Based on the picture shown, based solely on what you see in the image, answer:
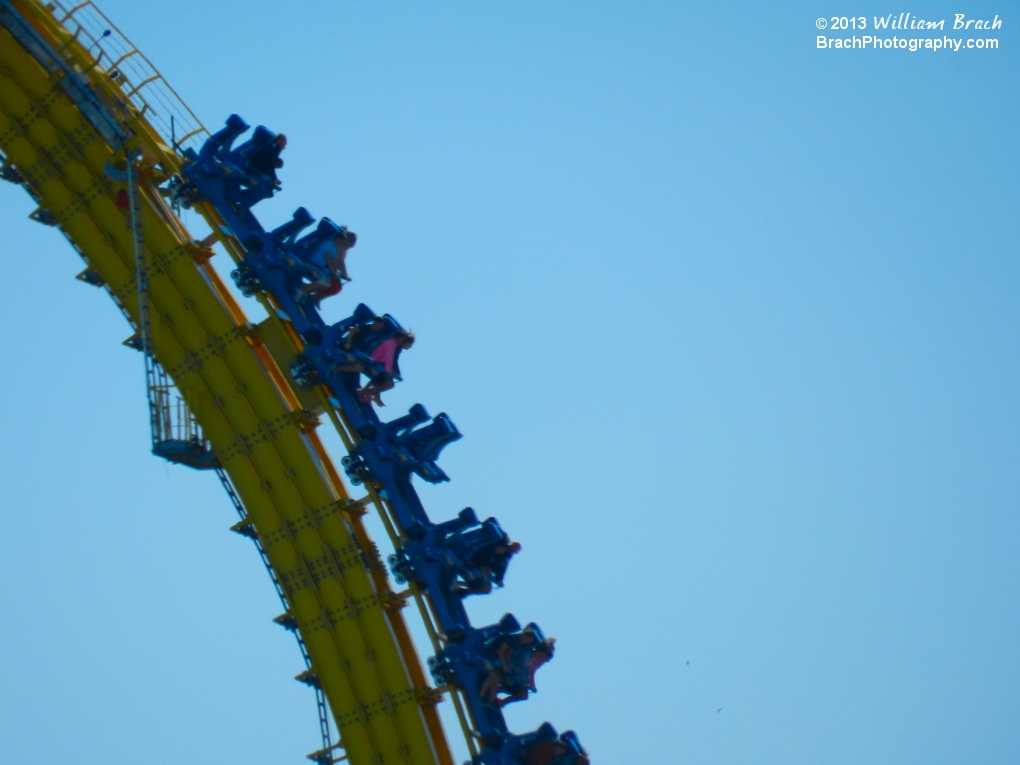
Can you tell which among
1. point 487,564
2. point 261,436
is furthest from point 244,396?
point 487,564

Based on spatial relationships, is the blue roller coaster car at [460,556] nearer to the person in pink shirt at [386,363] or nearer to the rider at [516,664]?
the rider at [516,664]

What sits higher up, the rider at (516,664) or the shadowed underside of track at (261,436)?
the shadowed underside of track at (261,436)

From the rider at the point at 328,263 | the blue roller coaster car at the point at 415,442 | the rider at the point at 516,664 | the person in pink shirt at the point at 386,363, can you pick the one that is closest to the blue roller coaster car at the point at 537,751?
the rider at the point at 516,664

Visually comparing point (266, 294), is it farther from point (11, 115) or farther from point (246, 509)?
point (11, 115)

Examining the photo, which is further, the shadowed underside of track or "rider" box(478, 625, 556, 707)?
the shadowed underside of track

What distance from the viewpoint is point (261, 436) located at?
28.5 m

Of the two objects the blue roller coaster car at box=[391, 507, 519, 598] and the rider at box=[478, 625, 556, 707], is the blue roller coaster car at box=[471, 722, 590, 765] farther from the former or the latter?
the blue roller coaster car at box=[391, 507, 519, 598]

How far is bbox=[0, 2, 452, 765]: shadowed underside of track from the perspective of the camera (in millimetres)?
28250

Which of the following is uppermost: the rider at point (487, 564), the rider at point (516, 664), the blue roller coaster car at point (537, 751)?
the rider at point (487, 564)

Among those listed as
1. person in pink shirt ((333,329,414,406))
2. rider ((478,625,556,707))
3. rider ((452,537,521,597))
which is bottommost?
rider ((478,625,556,707))

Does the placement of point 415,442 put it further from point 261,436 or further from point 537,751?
point 537,751

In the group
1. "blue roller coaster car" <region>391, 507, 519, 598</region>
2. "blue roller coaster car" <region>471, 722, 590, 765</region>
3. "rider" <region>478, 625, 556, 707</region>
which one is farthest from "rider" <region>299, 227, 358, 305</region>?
"blue roller coaster car" <region>471, 722, 590, 765</region>

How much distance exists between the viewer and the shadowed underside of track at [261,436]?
92.7ft

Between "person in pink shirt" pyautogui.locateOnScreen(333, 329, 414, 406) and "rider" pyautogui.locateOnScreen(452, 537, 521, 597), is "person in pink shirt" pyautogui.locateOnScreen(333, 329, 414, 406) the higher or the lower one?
the higher one
